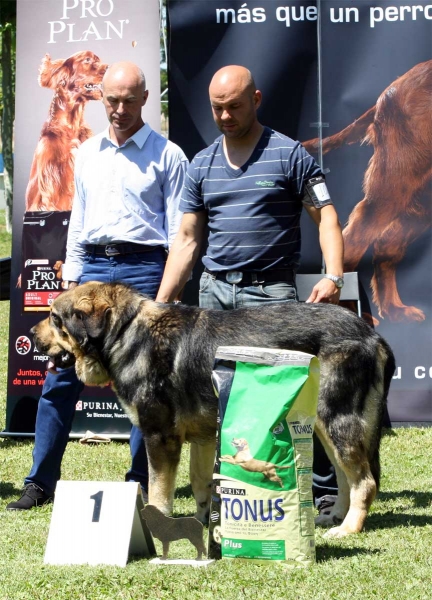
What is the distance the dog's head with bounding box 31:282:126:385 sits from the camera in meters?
5.03

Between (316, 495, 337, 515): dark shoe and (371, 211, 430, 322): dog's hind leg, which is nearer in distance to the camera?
(316, 495, 337, 515): dark shoe

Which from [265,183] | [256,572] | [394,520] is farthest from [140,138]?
[256,572]

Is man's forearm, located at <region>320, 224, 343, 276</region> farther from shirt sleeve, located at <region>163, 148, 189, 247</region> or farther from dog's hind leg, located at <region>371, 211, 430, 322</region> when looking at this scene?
dog's hind leg, located at <region>371, 211, 430, 322</region>

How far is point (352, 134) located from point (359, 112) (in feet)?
0.65

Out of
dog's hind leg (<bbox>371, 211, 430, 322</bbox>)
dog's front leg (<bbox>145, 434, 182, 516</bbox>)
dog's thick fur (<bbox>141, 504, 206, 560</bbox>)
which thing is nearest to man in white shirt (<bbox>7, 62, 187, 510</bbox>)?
dog's front leg (<bbox>145, 434, 182, 516</bbox>)

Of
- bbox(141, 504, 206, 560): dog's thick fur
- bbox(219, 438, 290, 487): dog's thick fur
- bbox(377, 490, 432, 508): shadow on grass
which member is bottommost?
bbox(377, 490, 432, 508): shadow on grass

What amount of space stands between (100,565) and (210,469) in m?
1.26

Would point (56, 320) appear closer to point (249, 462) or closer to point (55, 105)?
point (249, 462)

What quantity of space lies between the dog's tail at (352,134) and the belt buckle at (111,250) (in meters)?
2.96

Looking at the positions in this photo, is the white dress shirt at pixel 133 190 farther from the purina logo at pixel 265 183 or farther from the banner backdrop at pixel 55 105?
the banner backdrop at pixel 55 105

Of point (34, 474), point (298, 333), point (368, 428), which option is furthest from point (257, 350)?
point (34, 474)

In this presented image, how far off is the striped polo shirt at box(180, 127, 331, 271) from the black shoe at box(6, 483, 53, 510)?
73.2 inches

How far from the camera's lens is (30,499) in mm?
5730

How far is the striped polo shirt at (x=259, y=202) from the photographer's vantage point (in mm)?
5066
